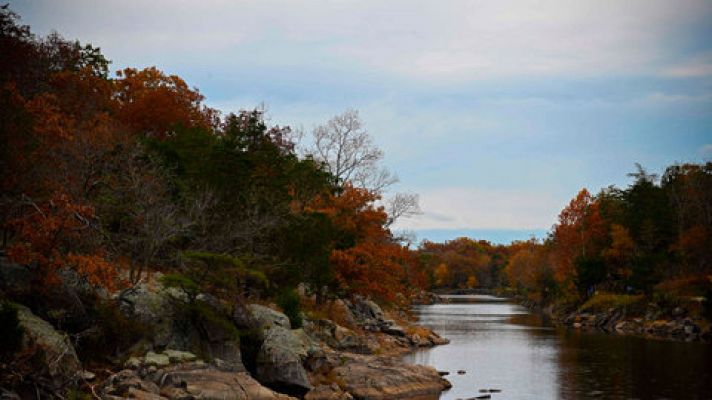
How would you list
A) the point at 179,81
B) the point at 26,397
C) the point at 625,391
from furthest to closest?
the point at 179,81 < the point at 625,391 < the point at 26,397

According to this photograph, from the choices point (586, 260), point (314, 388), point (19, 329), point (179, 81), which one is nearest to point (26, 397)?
point (19, 329)

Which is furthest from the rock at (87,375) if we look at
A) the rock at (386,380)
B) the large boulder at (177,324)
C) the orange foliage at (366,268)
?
the orange foliage at (366,268)

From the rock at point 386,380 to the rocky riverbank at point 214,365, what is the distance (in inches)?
2.0

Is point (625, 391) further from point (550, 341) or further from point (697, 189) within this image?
point (697, 189)

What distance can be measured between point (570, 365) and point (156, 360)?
2866 cm

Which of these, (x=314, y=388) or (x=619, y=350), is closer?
(x=314, y=388)

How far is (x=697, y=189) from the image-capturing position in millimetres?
81562

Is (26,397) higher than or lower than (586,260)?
lower

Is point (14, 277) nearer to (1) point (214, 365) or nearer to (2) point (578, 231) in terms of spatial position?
(1) point (214, 365)

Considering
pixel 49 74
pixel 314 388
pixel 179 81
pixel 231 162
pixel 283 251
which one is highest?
pixel 179 81

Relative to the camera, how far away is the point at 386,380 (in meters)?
33.8

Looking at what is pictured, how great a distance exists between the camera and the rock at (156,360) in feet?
83.5

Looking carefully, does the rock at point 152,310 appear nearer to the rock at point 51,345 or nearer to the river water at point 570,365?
the rock at point 51,345

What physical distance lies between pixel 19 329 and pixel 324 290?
3305 centimetres
